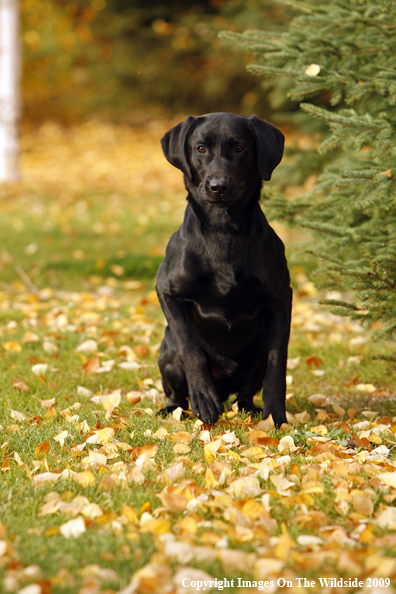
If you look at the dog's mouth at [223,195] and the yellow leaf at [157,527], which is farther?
the dog's mouth at [223,195]

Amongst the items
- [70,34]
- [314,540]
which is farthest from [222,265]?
[70,34]

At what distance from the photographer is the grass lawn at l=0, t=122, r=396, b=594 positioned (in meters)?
1.95

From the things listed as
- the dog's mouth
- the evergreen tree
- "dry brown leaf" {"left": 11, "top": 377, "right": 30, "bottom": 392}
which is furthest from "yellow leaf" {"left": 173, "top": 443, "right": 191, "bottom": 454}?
"dry brown leaf" {"left": 11, "top": 377, "right": 30, "bottom": 392}

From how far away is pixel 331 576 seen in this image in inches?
73.9

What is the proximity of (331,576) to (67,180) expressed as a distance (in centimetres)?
1328

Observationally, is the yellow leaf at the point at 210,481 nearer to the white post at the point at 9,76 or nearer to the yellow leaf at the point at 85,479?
the yellow leaf at the point at 85,479

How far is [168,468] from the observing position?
2.68m

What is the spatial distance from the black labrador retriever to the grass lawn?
34 cm

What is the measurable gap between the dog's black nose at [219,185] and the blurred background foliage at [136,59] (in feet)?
36.8

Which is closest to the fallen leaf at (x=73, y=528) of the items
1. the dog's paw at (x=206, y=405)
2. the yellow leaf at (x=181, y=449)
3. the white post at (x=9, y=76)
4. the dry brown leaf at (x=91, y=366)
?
the yellow leaf at (x=181, y=449)

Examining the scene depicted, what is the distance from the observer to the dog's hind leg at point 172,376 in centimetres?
352

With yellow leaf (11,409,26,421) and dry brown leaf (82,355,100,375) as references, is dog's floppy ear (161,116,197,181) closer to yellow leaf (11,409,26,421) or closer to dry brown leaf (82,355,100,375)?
yellow leaf (11,409,26,421)

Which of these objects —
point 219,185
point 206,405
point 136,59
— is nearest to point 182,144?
point 219,185

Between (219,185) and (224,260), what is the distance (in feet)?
1.32
